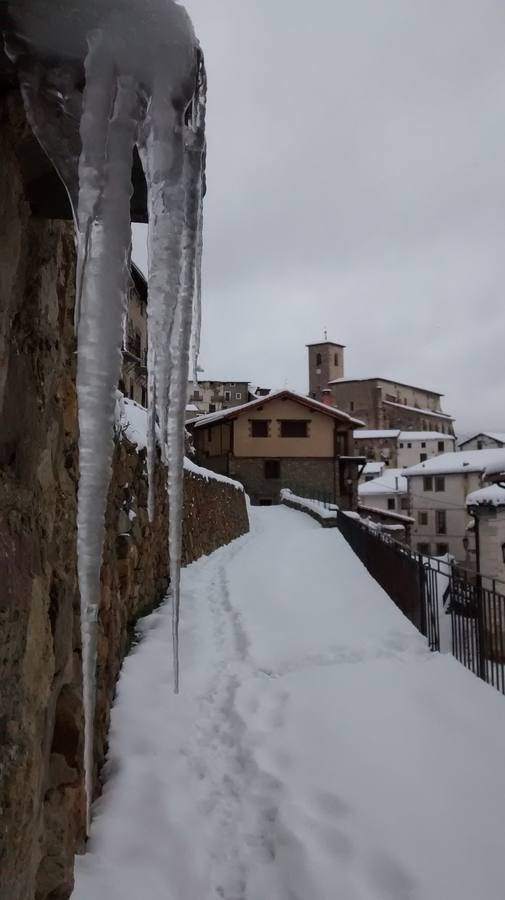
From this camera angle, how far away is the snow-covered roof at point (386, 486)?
165 ft

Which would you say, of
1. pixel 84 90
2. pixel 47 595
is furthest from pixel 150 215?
pixel 47 595

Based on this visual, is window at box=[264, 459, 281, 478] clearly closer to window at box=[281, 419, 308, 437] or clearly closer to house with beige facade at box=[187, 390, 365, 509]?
house with beige facade at box=[187, 390, 365, 509]

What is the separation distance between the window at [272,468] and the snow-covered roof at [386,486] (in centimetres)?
1918

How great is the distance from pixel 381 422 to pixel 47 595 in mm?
74362

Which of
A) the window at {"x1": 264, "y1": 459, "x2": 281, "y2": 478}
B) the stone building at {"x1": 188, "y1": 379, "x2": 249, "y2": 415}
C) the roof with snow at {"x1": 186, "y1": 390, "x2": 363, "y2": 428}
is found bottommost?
the window at {"x1": 264, "y1": 459, "x2": 281, "y2": 478}

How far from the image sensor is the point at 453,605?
5996 mm

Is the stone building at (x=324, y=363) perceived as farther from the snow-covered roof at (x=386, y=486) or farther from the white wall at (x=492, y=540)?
the white wall at (x=492, y=540)

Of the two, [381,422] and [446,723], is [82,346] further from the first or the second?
[381,422]

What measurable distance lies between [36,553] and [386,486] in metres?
51.6

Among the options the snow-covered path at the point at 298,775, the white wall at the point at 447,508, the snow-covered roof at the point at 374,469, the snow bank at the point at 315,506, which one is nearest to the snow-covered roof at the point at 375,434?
the snow-covered roof at the point at 374,469

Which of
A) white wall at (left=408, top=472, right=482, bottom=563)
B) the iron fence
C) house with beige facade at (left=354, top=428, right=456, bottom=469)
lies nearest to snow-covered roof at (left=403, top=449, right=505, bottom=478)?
white wall at (left=408, top=472, right=482, bottom=563)

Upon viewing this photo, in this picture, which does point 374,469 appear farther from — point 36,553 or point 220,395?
point 36,553

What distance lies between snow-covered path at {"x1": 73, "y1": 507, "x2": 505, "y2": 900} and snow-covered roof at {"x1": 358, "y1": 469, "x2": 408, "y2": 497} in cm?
4572

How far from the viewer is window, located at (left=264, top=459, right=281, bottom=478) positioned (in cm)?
3372
